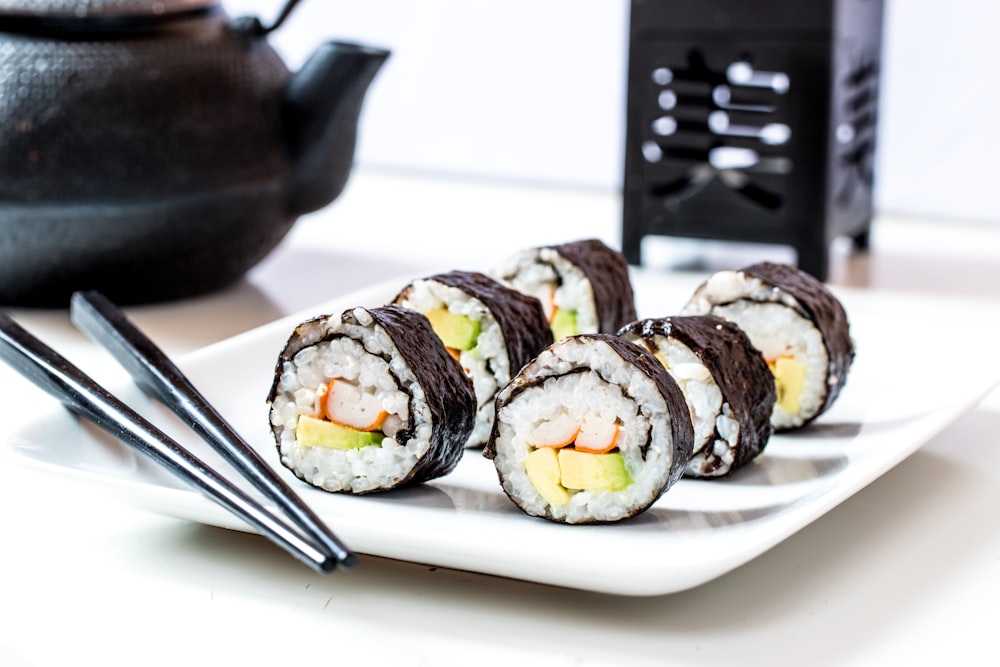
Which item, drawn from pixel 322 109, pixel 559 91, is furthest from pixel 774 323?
pixel 559 91

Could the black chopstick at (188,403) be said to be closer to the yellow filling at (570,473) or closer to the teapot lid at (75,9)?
the yellow filling at (570,473)

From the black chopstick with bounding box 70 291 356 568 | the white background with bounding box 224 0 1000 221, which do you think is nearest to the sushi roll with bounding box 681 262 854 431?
the black chopstick with bounding box 70 291 356 568

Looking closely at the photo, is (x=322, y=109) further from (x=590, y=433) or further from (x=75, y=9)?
(x=590, y=433)

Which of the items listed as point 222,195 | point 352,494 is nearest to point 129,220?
point 222,195

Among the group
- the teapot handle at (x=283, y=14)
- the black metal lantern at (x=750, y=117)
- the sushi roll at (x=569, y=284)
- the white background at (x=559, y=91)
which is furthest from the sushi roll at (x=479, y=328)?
the white background at (x=559, y=91)

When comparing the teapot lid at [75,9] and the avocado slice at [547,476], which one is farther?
the teapot lid at [75,9]

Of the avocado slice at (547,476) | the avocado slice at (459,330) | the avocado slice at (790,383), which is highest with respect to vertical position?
the avocado slice at (459,330)
